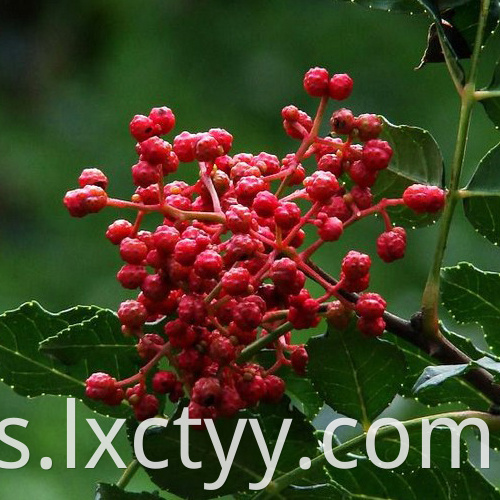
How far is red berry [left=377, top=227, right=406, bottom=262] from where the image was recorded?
2.66 ft

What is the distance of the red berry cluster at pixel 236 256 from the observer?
776 millimetres

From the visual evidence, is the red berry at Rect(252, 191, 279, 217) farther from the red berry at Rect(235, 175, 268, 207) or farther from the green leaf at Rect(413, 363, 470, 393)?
the green leaf at Rect(413, 363, 470, 393)

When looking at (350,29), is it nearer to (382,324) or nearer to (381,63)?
(381,63)

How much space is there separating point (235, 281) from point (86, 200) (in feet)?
0.41

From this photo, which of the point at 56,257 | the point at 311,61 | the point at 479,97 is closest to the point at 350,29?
the point at 311,61

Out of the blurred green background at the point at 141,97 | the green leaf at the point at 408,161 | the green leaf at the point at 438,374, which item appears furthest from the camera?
the blurred green background at the point at 141,97

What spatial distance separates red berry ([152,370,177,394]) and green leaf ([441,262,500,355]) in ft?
0.72

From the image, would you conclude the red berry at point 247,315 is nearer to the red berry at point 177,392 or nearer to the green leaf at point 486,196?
the red berry at point 177,392

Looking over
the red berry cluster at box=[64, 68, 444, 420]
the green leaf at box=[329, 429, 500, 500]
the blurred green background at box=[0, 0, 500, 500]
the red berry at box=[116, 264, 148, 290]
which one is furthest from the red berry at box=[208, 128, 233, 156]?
the blurred green background at box=[0, 0, 500, 500]

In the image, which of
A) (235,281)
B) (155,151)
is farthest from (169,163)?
(235,281)

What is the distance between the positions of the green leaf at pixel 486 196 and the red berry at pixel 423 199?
5cm

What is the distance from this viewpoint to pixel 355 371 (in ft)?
2.76

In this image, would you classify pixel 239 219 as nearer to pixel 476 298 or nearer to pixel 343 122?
pixel 343 122

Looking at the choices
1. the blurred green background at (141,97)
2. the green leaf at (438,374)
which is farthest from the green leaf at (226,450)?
the blurred green background at (141,97)
